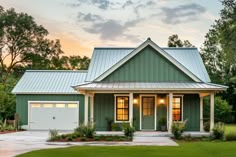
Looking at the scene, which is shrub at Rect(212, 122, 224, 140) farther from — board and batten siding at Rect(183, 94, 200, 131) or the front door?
the front door

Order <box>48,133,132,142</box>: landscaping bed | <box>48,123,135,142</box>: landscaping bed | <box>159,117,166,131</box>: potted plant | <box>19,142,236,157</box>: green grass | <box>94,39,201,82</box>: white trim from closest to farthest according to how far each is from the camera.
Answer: <box>19,142,236,157</box>: green grass < <box>48,133,132,142</box>: landscaping bed < <box>48,123,135,142</box>: landscaping bed < <box>159,117,166,131</box>: potted plant < <box>94,39,201,82</box>: white trim

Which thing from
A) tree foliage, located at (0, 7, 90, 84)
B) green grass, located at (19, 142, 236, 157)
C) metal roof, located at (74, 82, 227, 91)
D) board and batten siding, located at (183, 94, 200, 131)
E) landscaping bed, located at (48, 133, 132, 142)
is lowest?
landscaping bed, located at (48, 133, 132, 142)

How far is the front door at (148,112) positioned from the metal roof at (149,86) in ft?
4.12

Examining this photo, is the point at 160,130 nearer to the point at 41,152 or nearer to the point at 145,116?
the point at 145,116

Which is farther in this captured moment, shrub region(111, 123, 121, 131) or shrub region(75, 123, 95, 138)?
shrub region(111, 123, 121, 131)

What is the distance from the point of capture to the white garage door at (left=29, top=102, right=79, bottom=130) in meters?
32.8

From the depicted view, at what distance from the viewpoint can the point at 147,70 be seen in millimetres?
28641

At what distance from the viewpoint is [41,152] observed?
54.3ft

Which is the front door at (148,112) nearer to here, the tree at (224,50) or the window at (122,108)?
the window at (122,108)

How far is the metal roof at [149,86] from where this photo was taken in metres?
25.7

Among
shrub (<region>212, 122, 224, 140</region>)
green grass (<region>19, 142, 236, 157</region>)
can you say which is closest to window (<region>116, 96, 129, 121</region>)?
shrub (<region>212, 122, 224, 140</region>)

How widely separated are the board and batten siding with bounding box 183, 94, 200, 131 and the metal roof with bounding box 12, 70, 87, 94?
883 centimetres

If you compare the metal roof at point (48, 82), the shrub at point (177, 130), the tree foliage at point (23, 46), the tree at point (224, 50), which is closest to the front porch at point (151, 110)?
the tree at point (224, 50)

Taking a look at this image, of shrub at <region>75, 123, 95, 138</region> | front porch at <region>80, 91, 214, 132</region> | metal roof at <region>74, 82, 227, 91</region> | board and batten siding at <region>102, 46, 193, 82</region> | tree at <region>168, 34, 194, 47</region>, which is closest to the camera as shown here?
shrub at <region>75, 123, 95, 138</region>
